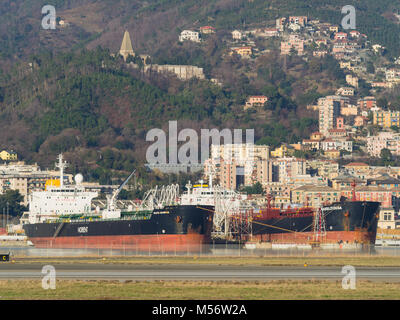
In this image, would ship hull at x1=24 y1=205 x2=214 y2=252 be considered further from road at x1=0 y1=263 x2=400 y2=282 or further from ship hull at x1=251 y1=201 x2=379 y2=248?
road at x1=0 y1=263 x2=400 y2=282

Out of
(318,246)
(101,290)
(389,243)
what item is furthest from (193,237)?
(101,290)

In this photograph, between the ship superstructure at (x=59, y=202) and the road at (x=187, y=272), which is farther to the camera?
the ship superstructure at (x=59, y=202)

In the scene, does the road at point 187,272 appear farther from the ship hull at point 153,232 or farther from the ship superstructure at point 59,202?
the ship superstructure at point 59,202

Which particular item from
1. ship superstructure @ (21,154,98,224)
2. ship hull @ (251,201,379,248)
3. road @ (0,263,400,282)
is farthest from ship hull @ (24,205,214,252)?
road @ (0,263,400,282)

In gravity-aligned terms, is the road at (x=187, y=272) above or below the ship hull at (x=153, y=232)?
below

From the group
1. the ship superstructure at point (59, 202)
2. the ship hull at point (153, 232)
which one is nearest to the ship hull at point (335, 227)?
the ship hull at point (153, 232)
